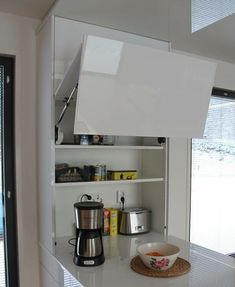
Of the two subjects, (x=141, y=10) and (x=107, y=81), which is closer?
(x=107, y=81)

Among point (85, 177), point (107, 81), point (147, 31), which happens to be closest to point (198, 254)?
point (85, 177)

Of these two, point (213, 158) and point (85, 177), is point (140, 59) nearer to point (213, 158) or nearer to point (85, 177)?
point (85, 177)

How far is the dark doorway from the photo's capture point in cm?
189

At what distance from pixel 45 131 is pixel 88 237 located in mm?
687

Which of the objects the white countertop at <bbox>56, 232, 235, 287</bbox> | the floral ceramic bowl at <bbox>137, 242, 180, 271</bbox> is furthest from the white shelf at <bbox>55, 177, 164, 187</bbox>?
the floral ceramic bowl at <bbox>137, 242, 180, 271</bbox>

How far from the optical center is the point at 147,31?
1.92 metres

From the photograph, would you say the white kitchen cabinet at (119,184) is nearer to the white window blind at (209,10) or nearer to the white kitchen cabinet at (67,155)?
the white kitchen cabinet at (67,155)

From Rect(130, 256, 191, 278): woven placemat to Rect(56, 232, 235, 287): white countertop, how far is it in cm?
2

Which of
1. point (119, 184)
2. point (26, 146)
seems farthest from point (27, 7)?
point (119, 184)

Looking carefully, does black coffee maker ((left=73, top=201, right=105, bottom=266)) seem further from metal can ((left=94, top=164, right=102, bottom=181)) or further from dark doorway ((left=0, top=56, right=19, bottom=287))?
dark doorway ((left=0, top=56, right=19, bottom=287))

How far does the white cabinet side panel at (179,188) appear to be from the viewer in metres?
2.29

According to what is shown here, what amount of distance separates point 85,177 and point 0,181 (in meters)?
0.57

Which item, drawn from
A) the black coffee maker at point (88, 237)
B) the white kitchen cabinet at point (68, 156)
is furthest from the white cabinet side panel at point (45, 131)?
the black coffee maker at point (88, 237)

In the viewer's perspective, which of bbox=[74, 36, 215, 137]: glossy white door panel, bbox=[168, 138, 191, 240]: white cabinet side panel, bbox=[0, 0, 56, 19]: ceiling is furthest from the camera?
bbox=[168, 138, 191, 240]: white cabinet side panel
